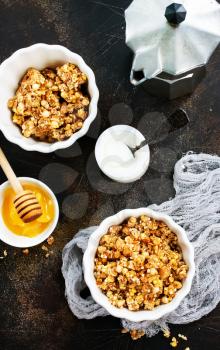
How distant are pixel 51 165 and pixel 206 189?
35cm

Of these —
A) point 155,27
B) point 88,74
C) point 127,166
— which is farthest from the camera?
point 127,166

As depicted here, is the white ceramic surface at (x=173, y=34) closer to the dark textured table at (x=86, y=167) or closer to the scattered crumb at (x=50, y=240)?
the dark textured table at (x=86, y=167)

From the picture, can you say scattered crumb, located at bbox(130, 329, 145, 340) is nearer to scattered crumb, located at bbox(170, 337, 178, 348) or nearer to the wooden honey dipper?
scattered crumb, located at bbox(170, 337, 178, 348)

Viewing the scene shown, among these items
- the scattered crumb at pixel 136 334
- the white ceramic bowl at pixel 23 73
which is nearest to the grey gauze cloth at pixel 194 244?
the scattered crumb at pixel 136 334

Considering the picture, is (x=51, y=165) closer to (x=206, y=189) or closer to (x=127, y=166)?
(x=127, y=166)

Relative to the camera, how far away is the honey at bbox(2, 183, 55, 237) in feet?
4.34

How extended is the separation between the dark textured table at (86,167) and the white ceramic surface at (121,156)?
0.09ft

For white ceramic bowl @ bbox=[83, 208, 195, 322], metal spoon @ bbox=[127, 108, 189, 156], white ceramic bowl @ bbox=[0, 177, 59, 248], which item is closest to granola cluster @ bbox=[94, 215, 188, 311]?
white ceramic bowl @ bbox=[83, 208, 195, 322]

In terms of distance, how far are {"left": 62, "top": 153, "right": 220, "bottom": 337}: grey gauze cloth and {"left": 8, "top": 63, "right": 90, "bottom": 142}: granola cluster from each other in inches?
9.5

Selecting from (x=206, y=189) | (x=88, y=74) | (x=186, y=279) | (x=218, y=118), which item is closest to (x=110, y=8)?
(x=88, y=74)

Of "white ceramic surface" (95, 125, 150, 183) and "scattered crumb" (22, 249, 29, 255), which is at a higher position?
"white ceramic surface" (95, 125, 150, 183)

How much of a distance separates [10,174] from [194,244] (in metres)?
0.42

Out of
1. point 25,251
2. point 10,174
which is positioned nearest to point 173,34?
point 10,174

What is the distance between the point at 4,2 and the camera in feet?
4.53
